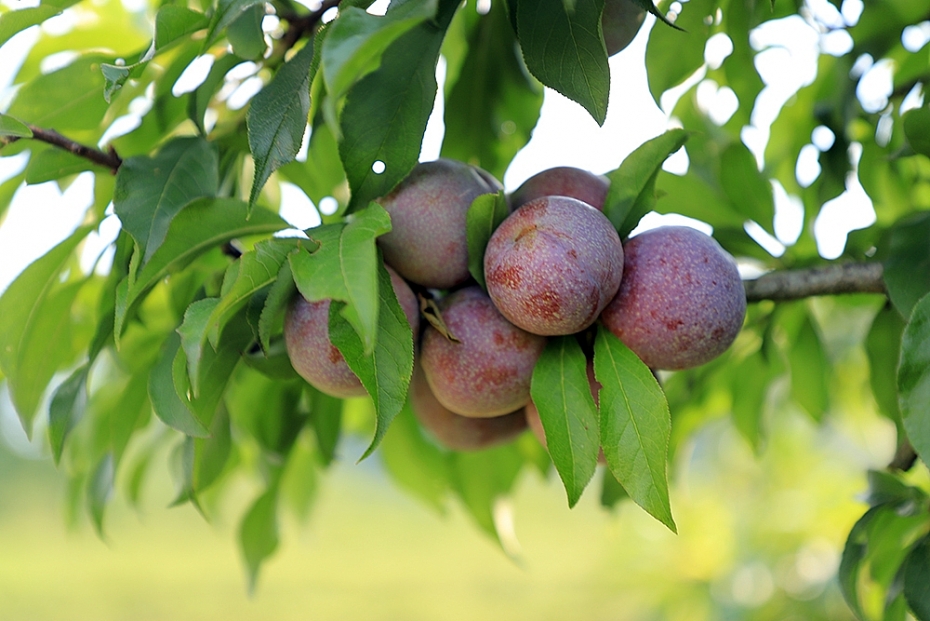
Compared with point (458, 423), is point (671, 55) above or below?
above

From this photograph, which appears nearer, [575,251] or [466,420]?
[575,251]

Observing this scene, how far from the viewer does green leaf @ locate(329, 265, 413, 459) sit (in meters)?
0.53

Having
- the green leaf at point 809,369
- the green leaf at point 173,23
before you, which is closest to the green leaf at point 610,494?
the green leaf at point 809,369

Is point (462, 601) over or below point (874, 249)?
below

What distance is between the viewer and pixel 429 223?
68 centimetres

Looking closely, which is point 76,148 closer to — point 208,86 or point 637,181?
A: point 208,86

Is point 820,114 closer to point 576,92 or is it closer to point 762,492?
point 576,92

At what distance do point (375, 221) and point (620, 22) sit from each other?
34 cm

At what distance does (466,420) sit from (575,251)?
0.87 ft

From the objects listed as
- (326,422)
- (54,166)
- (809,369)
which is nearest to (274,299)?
(54,166)

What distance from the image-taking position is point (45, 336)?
0.80 m

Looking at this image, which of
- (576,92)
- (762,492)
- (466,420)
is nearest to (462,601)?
(762,492)

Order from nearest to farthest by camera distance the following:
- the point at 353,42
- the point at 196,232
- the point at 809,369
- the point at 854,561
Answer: the point at 353,42
the point at 196,232
the point at 854,561
the point at 809,369

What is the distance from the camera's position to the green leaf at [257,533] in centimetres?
109
